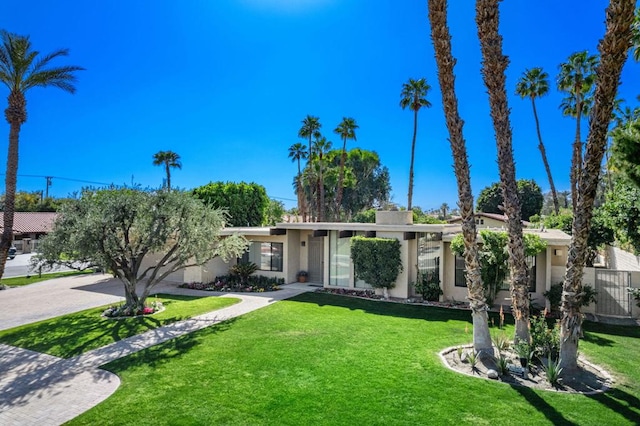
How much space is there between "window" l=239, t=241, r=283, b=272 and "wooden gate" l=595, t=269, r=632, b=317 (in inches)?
585

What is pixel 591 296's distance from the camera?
43.8 ft

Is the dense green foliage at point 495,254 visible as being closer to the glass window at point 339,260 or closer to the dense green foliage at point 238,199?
the glass window at point 339,260

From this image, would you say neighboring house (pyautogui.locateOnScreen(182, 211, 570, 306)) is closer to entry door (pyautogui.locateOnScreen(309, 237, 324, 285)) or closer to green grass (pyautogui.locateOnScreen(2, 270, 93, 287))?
entry door (pyautogui.locateOnScreen(309, 237, 324, 285))

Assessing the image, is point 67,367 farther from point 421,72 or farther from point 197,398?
point 421,72

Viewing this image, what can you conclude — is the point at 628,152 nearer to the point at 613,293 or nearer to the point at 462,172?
the point at 462,172

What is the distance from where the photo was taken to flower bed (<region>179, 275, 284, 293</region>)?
762 inches

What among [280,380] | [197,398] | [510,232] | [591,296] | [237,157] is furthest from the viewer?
[237,157]

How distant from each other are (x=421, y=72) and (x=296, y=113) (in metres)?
13.7

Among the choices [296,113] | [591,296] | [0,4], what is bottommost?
[591,296]

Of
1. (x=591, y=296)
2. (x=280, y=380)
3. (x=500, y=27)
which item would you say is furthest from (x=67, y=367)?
(x=591, y=296)

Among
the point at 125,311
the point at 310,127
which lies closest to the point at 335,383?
the point at 125,311

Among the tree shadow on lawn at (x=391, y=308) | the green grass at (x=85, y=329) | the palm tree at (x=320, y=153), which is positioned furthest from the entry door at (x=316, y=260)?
the palm tree at (x=320, y=153)

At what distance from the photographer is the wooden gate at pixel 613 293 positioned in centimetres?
1369

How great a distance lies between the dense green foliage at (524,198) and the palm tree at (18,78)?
48526 millimetres
